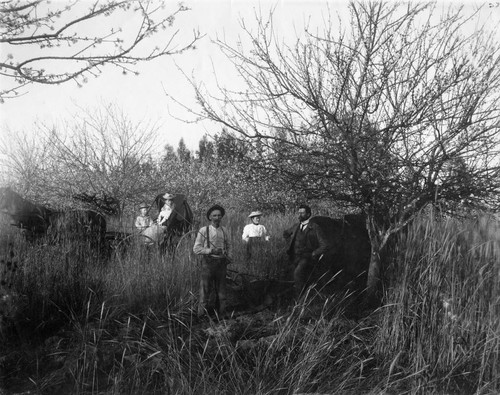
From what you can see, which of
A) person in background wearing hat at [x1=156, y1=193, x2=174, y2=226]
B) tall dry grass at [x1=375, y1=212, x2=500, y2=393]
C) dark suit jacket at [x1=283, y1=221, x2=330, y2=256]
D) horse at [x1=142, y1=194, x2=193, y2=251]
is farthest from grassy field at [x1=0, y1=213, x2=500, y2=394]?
person in background wearing hat at [x1=156, y1=193, x2=174, y2=226]

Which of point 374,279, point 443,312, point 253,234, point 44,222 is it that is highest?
point 44,222

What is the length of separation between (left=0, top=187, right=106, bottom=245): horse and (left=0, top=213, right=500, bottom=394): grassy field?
0.79m

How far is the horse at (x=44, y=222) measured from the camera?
6.55 meters

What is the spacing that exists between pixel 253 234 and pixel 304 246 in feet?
2.75

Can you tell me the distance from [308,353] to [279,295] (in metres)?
1.27

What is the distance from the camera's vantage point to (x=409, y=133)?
5176 millimetres

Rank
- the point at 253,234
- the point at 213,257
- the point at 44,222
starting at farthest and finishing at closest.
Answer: the point at 44,222 → the point at 253,234 → the point at 213,257

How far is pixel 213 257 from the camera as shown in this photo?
5320 millimetres

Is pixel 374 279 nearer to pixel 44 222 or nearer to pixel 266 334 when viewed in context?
pixel 266 334

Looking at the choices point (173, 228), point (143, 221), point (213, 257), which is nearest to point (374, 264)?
point (213, 257)

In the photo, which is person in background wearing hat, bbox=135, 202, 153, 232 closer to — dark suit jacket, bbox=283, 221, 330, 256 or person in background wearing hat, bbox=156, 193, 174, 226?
person in background wearing hat, bbox=156, 193, 174, 226

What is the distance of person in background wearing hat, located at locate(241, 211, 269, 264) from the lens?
6191mm

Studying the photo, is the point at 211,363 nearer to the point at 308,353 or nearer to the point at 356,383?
the point at 308,353

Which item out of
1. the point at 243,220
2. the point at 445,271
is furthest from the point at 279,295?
the point at 445,271
